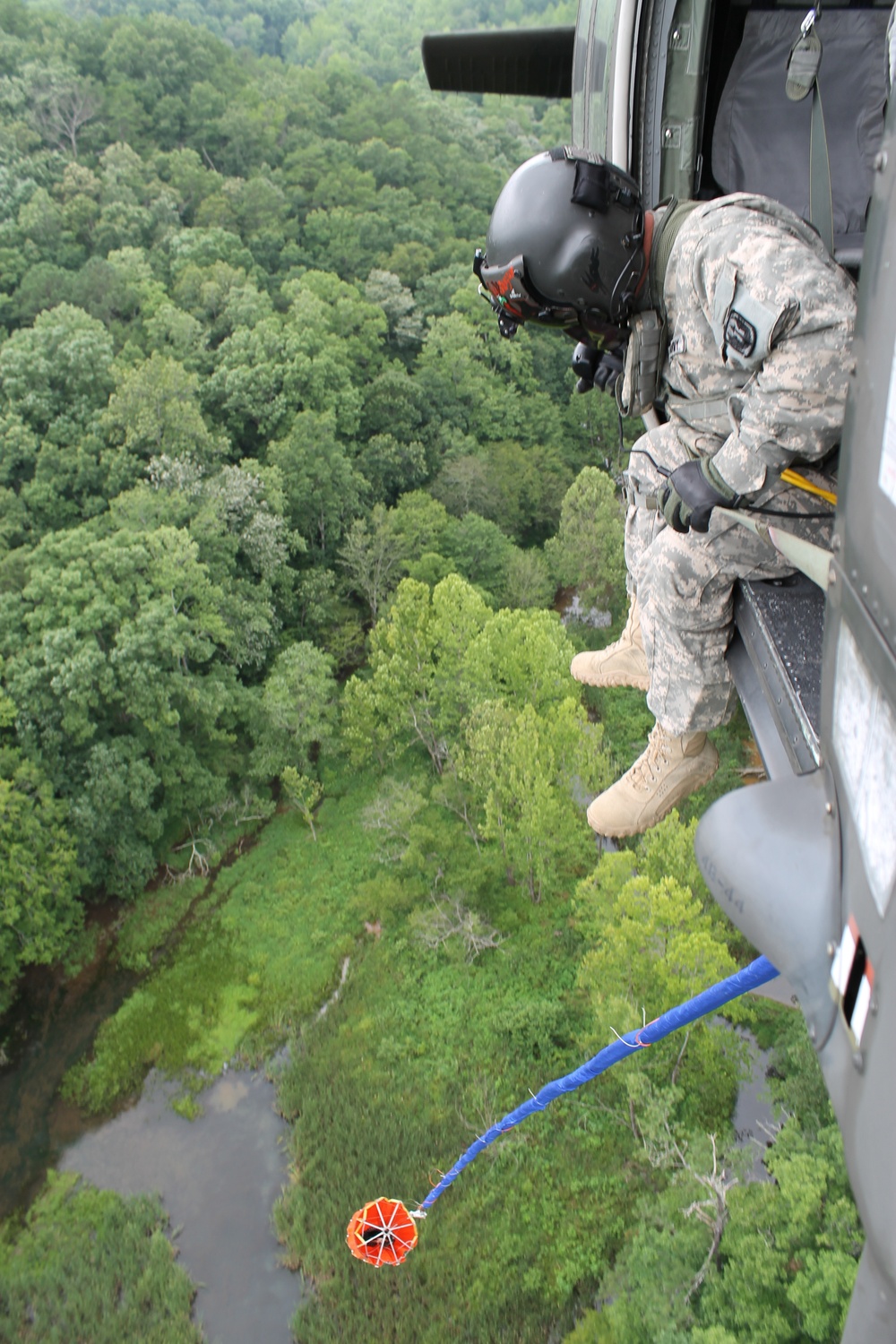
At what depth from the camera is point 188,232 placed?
1276 inches

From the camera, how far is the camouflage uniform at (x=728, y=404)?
130 inches

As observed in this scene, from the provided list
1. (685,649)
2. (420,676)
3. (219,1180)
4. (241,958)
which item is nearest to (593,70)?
(685,649)

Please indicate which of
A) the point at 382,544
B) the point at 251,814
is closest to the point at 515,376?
the point at 382,544

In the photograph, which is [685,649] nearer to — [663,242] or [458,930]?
[663,242]

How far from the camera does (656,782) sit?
4859 mm

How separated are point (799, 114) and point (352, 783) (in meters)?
18.0

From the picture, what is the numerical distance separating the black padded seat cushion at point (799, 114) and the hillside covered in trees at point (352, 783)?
33.4ft

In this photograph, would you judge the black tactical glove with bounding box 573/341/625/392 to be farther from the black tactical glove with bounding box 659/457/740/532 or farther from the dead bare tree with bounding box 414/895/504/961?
the dead bare tree with bounding box 414/895/504/961

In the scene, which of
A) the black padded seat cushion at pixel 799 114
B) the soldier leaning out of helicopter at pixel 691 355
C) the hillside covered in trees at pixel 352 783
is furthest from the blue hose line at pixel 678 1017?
the hillside covered in trees at pixel 352 783

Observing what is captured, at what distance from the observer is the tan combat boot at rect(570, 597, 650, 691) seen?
560 centimetres

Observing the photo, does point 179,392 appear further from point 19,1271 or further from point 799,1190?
point 799,1190

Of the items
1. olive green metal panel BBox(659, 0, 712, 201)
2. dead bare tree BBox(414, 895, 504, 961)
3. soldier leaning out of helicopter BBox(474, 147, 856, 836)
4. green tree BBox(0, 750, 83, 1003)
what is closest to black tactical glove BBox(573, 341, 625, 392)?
soldier leaning out of helicopter BBox(474, 147, 856, 836)

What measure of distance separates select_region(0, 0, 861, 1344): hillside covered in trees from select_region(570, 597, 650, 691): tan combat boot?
8.40m

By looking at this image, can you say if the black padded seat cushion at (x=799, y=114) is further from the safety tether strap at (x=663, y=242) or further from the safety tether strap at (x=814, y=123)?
the safety tether strap at (x=663, y=242)
